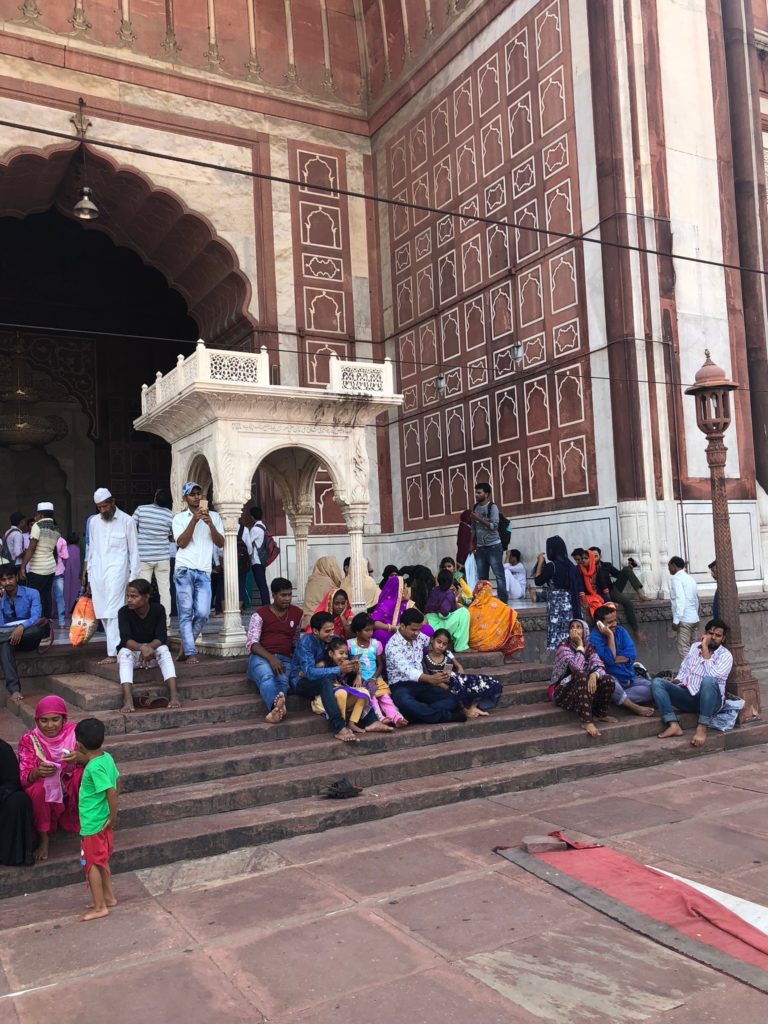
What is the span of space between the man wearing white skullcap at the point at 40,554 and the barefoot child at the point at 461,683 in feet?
13.9

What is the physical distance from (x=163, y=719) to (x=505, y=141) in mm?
9804

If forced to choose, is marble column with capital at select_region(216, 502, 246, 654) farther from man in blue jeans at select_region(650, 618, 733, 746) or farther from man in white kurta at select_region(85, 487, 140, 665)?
man in blue jeans at select_region(650, 618, 733, 746)

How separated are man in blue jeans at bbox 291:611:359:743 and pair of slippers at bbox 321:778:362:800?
0.73 m

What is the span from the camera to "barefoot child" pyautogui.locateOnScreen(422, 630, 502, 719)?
6887 millimetres

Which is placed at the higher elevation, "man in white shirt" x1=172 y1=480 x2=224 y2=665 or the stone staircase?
"man in white shirt" x1=172 y1=480 x2=224 y2=665

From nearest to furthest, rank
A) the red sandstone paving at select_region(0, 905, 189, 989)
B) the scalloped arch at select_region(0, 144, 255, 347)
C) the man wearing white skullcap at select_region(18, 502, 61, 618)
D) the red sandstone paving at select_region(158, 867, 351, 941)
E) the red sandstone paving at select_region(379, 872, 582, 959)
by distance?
the red sandstone paving at select_region(0, 905, 189, 989) → the red sandstone paving at select_region(379, 872, 582, 959) → the red sandstone paving at select_region(158, 867, 351, 941) → the man wearing white skullcap at select_region(18, 502, 61, 618) → the scalloped arch at select_region(0, 144, 255, 347)

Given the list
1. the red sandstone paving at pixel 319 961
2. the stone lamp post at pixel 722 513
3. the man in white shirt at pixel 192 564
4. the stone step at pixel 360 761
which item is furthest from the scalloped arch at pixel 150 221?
the red sandstone paving at pixel 319 961

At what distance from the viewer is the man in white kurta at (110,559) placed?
715cm

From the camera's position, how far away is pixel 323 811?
17.0 ft

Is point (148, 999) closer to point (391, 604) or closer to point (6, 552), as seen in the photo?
point (391, 604)

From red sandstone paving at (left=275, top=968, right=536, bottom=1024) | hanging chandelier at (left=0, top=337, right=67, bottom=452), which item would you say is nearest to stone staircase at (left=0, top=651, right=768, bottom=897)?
red sandstone paving at (left=275, top=968, right=536, bottom=1024)

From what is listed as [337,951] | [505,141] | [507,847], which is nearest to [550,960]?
[337,951]

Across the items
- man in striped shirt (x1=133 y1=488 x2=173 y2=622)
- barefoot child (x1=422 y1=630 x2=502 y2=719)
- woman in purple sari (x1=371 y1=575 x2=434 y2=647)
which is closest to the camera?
barefoot child (x1=422 y1=630 x2=502 y2=719)

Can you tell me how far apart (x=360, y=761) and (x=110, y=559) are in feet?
8.82
